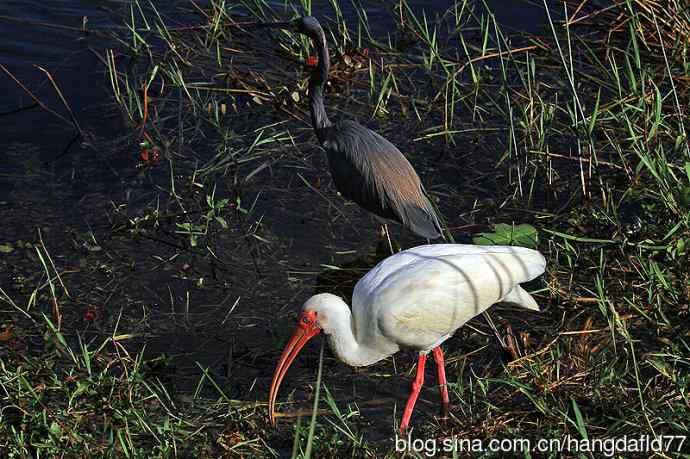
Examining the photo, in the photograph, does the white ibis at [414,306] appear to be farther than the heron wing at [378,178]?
No

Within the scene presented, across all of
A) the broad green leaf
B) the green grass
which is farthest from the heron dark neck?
the broad green leaf

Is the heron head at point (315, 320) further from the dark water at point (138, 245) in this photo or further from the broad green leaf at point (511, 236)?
the broad green leaf at point (511, 236)

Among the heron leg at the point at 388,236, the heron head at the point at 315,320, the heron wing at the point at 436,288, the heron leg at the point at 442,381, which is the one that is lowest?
the heron leg at the point at 388,236

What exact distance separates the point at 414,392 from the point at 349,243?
139 cm

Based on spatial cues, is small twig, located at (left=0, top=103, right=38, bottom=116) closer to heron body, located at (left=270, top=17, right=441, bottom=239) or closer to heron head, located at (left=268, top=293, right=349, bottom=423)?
heron body, located at (left=270, top=17, right=441, bottom=239)

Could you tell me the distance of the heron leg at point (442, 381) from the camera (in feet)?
14.4

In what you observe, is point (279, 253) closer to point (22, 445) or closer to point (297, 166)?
point (297, 166)

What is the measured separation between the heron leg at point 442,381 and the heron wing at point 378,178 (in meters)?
0.95

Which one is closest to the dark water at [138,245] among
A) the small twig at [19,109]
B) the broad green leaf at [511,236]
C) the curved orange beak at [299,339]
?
the small twig at [19,109]

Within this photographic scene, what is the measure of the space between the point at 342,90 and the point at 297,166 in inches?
38.5

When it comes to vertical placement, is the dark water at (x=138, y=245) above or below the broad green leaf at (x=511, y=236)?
below

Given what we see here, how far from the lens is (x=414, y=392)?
4.37 meters

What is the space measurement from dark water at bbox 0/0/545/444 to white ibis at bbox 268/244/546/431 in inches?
9.6

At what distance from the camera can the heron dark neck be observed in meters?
5.97
